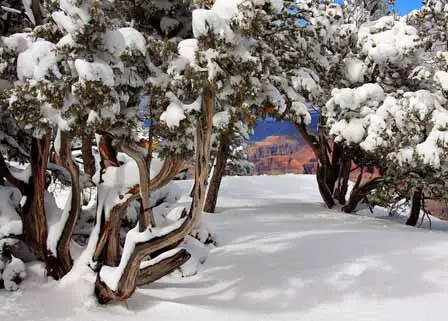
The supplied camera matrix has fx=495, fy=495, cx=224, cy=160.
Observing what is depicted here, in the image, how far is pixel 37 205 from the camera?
661cm

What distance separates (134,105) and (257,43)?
5.13ft

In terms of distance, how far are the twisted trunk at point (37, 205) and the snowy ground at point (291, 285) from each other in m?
0.37

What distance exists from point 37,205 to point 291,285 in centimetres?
356

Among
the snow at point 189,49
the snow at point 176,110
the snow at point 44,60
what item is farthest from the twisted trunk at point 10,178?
the snow at point 189,49

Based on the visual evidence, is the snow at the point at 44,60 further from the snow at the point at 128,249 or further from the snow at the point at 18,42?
the snow at the point at 128,249

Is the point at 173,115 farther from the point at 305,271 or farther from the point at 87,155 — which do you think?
the point at 305,271

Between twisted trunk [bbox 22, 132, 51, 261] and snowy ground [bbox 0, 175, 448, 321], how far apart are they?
1.21 feet

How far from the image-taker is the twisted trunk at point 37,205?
6457 mm

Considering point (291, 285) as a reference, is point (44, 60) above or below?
above

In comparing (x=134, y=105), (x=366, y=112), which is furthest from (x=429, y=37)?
(x=134, y=105)

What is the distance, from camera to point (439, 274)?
6770mm

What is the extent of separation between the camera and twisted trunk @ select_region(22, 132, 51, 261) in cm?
646

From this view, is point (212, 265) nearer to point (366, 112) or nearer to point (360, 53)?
point (366, 112)

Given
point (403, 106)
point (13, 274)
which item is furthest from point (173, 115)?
point (403, 106)
